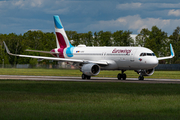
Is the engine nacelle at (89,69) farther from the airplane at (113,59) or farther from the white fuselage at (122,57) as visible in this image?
the white fuselage at (122,57)

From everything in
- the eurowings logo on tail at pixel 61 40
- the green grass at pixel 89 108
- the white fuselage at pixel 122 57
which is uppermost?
the eurowings logo on tail at pixel 61 40

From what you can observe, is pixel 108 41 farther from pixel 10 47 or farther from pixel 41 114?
pixel 41 114

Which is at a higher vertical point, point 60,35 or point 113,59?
point 60,35

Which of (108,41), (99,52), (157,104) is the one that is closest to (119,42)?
(108,41)

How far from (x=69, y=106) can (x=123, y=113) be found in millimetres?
2925

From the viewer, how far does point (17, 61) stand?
128 meters

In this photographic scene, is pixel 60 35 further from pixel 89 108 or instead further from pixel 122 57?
pixel 89 108

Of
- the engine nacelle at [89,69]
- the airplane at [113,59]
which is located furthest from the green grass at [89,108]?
the engine nacelle at [89,69]

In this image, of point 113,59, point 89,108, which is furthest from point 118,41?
point 89,108

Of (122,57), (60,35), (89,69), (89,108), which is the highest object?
(60,35)

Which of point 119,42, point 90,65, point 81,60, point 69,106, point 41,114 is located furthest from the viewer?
point 119,42

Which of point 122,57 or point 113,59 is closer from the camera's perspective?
point 122,57

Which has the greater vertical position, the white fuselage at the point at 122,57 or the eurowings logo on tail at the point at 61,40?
the eurowings logo on tail at the point at 61,40

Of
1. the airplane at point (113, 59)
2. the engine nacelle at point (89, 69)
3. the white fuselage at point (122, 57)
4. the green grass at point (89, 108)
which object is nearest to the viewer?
the green grass at point (89, 108)
